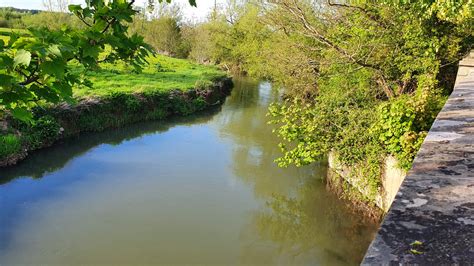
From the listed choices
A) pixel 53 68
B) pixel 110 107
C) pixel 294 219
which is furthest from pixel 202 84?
pixel 53 68

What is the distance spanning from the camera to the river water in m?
7.89

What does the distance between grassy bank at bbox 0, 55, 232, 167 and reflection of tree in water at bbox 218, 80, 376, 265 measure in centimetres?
462

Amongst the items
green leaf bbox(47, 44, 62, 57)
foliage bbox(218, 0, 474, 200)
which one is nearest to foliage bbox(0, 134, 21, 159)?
foliage bbox(218, 0, 474, 200)

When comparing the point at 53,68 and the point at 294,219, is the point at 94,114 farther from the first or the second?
the point at 53,68

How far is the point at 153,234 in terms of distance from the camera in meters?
8.43

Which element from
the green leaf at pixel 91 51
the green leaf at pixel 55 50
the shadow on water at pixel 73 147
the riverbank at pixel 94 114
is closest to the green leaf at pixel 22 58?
the green leaf at pixel 55 50

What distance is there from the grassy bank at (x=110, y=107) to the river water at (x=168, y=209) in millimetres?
517

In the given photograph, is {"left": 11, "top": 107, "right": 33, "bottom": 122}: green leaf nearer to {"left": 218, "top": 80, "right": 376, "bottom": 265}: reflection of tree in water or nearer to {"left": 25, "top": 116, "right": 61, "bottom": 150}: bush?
{"left": 218, "top": 80, "right": 376, "bottom": 265}: reflection of tree in water

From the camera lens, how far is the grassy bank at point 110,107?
1223 cm

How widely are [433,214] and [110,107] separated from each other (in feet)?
52.7

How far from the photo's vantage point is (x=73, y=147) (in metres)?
13.7

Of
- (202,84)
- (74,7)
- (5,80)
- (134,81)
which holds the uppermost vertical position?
(74,7)

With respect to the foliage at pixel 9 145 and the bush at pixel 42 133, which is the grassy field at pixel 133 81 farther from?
the foliage at pixel 9 145

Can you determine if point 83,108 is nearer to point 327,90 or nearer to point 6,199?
point 6,199
